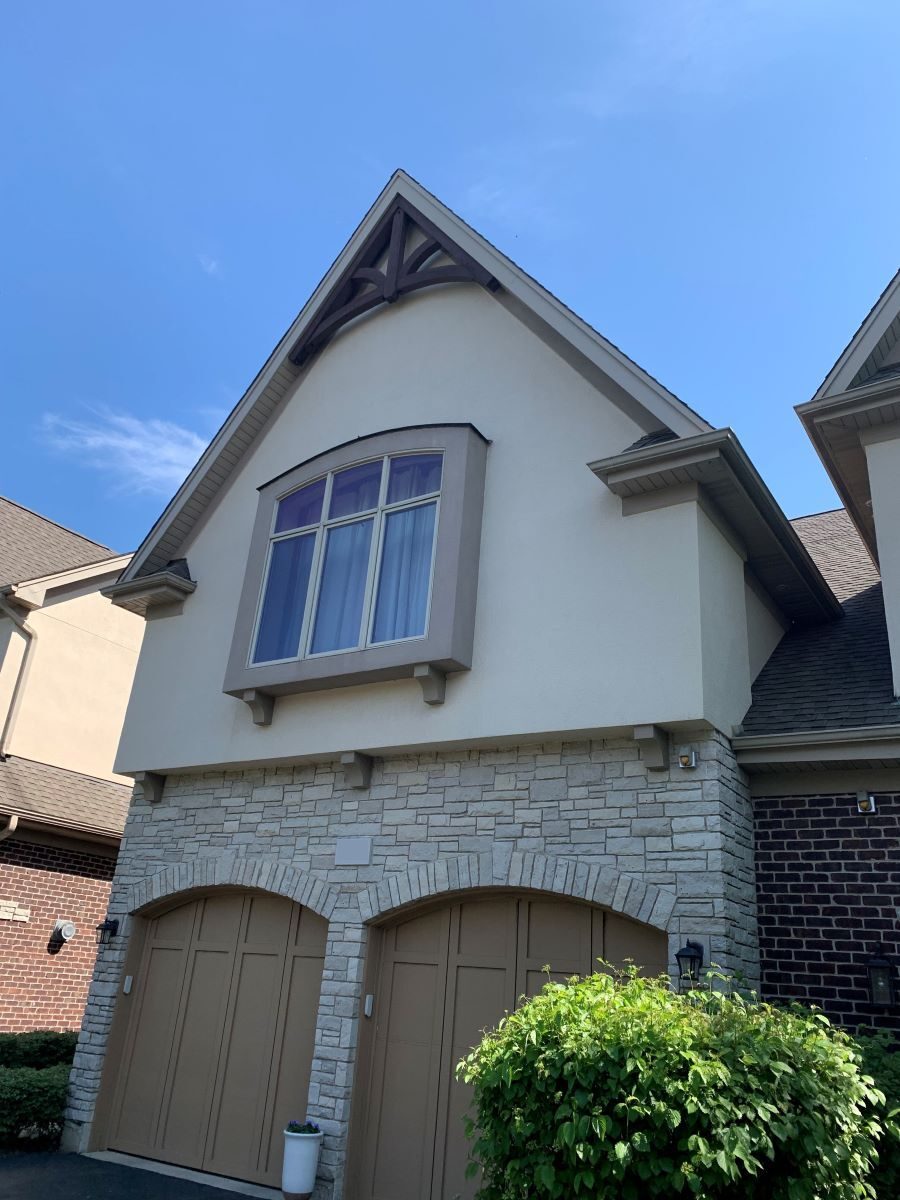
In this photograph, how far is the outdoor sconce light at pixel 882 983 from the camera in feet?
21.9

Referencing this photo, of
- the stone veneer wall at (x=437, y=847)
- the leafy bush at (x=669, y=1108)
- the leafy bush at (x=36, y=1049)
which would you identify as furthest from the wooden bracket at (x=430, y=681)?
the leafy bush at (x=36, y=1049)

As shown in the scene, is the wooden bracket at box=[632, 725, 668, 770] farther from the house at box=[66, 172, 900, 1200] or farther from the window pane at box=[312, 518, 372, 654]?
the window pane at box=[312, 518, 372, 654]

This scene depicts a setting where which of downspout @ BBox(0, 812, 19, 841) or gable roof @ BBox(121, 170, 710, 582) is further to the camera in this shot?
downspout @ BBox(0, 812, 19, 841)

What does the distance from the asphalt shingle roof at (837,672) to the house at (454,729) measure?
44 mm

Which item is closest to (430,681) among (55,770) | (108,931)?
(108,931)

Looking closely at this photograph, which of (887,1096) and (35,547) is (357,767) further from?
(35,547)

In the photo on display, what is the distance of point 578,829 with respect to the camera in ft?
25.3

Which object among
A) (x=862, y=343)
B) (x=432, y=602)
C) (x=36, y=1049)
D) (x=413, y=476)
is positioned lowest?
(x=36, y=1049)

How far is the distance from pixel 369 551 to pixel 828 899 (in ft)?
17.3

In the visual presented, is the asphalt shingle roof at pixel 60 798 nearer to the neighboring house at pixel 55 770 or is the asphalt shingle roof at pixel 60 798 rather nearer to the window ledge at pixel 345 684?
the neighboring house at pixel 55 770

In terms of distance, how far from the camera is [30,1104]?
31.6 feet

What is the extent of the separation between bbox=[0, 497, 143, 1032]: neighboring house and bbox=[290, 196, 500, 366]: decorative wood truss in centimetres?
662

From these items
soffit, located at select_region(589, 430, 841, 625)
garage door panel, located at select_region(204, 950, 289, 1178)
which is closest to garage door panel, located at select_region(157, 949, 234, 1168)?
garage door panel, located at select_region(204, 950, 289, 1178)

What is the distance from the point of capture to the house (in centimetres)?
746
